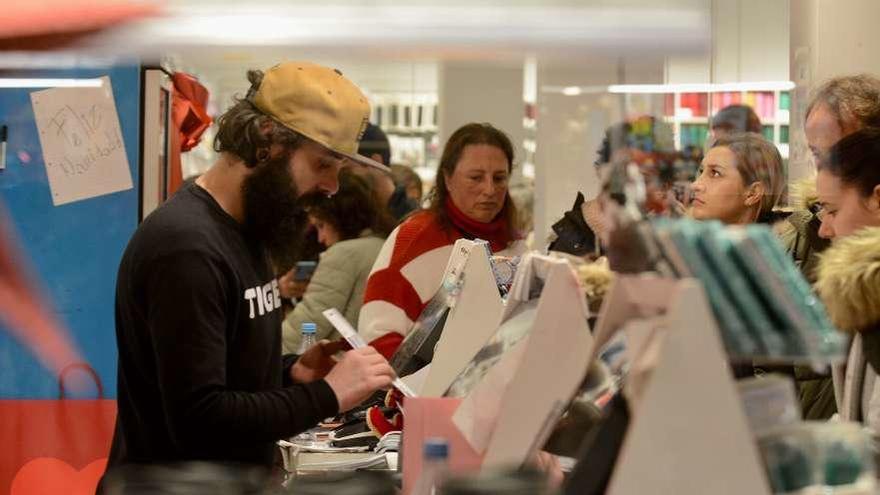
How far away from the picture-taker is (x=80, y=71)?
4.61 m

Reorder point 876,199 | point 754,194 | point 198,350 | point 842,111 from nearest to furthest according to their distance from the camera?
point 198,350, point 876,199, point 842,111, point 754,194

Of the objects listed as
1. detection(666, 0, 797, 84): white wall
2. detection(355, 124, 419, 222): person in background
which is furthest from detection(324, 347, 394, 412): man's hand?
detection(355, 124, 419, 222): person in background

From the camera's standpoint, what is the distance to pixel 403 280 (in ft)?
14.5

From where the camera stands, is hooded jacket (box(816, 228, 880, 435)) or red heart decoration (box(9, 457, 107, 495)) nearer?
hooded jacket (box(816, 228, 880, 435))

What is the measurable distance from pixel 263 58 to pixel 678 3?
3405 millimetres

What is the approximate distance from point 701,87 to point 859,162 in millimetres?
4416

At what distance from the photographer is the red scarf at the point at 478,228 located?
4559 mm

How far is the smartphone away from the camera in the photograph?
6.59m

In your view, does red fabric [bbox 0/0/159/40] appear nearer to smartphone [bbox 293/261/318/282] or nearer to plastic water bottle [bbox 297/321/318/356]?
plastic water bottle [bbox 297/321/318/356]

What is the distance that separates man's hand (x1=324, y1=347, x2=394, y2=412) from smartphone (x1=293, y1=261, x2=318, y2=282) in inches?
164

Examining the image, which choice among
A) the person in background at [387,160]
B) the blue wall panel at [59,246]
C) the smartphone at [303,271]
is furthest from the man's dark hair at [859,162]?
the smartphone at [303,271]

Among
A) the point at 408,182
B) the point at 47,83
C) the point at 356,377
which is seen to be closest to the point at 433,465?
the point at 356,377

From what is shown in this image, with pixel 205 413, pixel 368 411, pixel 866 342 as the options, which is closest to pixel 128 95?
pixel 368 411

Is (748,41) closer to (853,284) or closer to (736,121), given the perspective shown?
(736,121)
